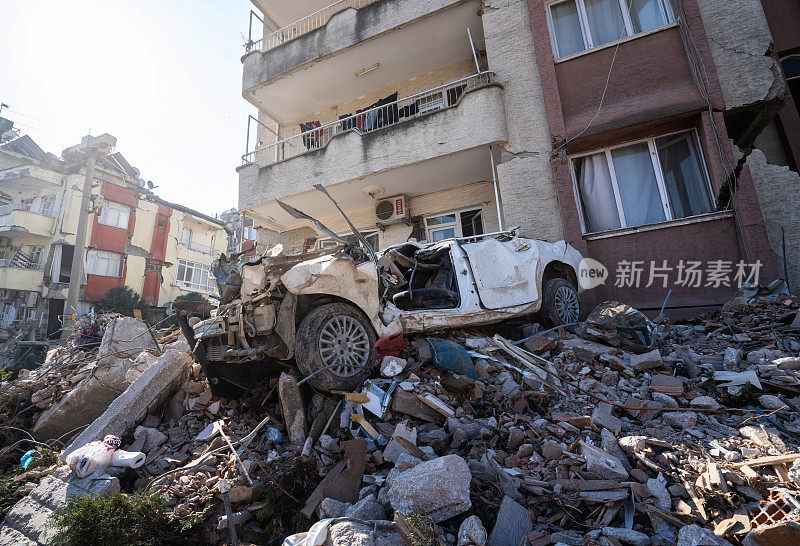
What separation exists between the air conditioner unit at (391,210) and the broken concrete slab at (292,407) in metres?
6.59

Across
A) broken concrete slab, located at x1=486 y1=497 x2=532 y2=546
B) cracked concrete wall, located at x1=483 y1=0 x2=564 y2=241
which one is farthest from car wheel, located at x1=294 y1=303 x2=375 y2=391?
cracked concrete wall, located at x1=483 y1=0 x2=564 y2=241

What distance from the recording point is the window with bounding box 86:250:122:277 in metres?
21.1

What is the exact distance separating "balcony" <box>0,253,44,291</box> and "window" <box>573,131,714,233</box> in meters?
26.5

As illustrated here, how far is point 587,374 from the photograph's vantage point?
4.04m

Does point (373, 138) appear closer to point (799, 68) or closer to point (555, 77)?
point (555, 77)

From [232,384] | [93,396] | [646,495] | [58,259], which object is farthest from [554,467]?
[58,259]

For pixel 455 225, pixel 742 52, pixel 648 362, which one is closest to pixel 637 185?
pixel 742 52

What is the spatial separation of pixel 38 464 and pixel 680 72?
35.2 ft

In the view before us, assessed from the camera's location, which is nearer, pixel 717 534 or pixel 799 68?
pixel 717 534

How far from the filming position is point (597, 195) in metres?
7.23

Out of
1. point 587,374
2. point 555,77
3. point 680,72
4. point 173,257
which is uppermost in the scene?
point 173,257

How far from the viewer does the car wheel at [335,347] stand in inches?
131

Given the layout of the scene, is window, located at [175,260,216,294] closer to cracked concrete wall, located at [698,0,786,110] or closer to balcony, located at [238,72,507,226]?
balcony, located at [238,72,507,226]

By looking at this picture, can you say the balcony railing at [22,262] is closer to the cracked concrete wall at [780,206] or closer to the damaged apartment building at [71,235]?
the damaged apartment building at [71,235]
